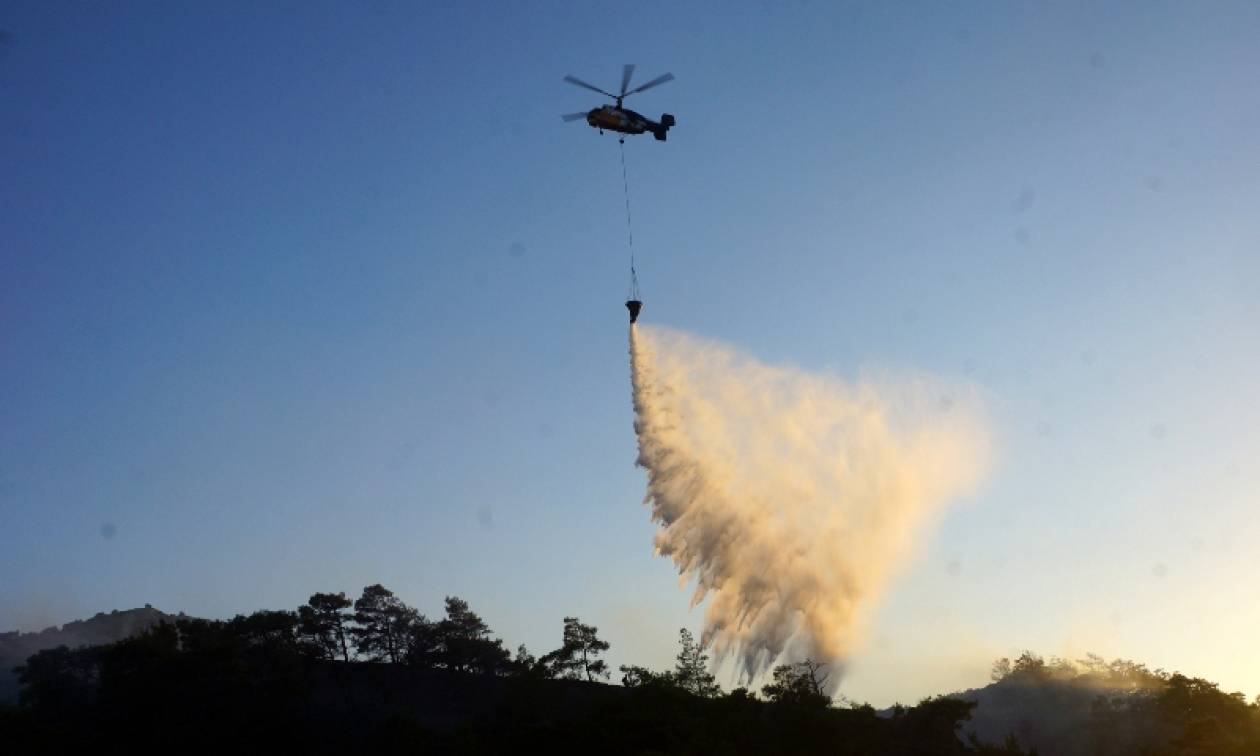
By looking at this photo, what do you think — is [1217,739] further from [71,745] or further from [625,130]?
[71,745]

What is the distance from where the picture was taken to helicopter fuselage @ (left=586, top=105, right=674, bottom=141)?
8844 centimetres

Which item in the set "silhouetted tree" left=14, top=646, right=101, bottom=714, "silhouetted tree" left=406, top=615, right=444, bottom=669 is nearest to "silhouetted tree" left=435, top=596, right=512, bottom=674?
"silhouetted tree" left=406, top=615, right=444, bottom=669

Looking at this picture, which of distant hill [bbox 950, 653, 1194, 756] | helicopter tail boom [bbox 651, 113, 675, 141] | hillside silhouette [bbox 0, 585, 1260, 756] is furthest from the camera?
distant hill [bbox 950, 653, 1194, 756]

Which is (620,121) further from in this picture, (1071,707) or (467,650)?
(1071,707)

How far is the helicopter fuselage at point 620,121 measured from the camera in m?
88.4

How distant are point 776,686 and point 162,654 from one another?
55.4 meters

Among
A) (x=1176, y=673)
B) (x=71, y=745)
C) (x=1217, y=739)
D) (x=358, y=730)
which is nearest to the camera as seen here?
(x=71, y=745)

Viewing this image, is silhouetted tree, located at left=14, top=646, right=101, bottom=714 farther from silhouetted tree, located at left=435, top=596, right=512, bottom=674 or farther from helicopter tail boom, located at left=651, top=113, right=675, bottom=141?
helicopter tail boom, located at left=651, top=113, right=675, bottom=141

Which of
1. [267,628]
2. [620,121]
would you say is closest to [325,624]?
[267,628]

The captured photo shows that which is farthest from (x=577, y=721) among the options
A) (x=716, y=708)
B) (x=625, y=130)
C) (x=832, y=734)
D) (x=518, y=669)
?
(x=625, y=130)

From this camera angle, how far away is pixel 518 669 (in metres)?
108

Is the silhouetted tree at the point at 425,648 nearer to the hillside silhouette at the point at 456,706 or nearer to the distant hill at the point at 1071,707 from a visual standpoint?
the hillside silhouette at the point at 456,706

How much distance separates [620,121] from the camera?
89.8m

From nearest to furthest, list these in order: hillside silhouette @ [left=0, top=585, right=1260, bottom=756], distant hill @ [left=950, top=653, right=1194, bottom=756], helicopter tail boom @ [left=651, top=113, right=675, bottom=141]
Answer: hillside silhouette @ [left=0, top=585, right=1260, bottom=756] < helicopter tail boom @ [left=651, top=113, right=675, bottom=141] < distant hill @ [left=950, top=653, right=1194, bottom=756]
